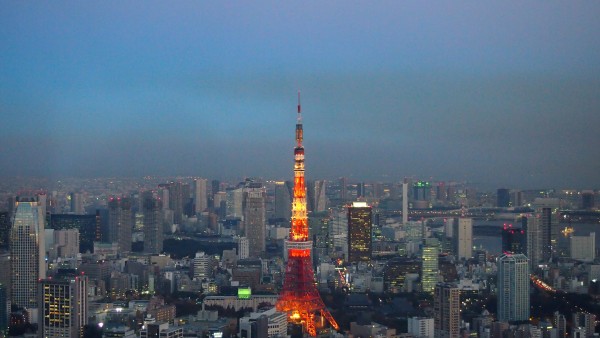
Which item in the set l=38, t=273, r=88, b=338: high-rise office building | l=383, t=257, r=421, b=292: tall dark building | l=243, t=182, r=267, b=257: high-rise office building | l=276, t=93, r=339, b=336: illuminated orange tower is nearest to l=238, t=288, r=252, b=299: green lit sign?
l=276, t=93, r=339, b=336: illuminated orange tower

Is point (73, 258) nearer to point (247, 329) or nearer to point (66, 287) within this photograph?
point (66, 287)

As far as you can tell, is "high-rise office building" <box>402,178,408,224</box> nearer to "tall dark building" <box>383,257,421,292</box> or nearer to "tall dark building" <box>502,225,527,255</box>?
"tall dark building" <box>383,257,421,292</box>

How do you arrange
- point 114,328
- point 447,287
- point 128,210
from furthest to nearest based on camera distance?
1. point 128,210
2. point 447,287
3. point 114,328

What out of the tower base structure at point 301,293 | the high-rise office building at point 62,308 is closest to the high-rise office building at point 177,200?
the tower base structure at point 301,293

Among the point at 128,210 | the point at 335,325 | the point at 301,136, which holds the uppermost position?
the point at 301,136

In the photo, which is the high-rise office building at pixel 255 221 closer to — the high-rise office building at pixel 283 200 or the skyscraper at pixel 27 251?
the high-rise office building at pixel 283 200

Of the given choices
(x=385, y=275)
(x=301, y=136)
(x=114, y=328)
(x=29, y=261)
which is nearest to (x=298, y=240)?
(x=385, y=275)

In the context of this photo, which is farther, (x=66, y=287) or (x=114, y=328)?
(x=66, y=287)
